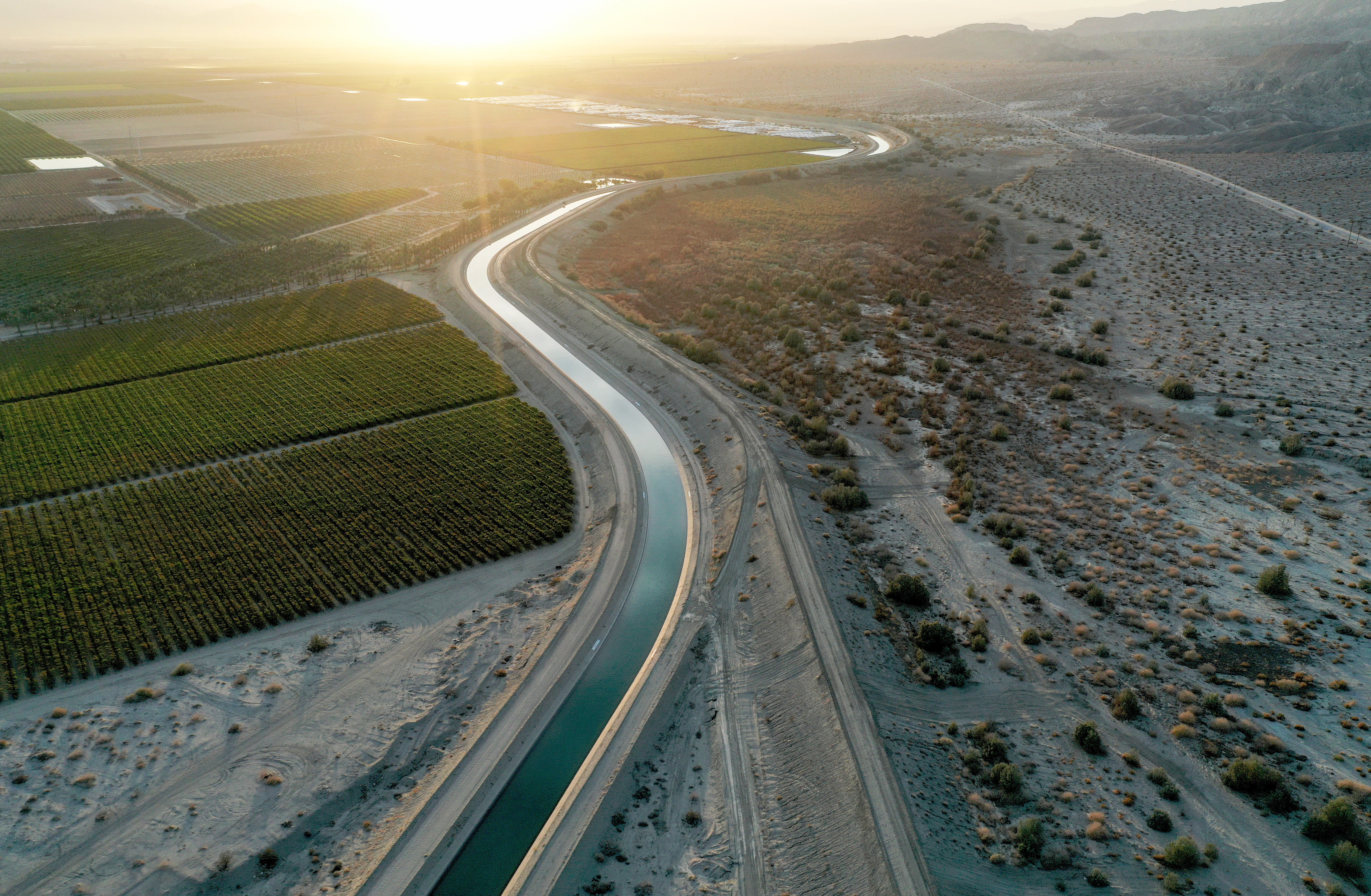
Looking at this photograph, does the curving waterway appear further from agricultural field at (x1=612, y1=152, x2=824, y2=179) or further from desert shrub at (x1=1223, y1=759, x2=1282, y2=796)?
agricultural field at (x1=612, y1=152, x2=824, y2=179)

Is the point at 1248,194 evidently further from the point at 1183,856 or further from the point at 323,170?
the point at 323,170

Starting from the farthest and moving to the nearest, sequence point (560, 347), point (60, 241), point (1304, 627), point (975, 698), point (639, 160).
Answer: point (639, 160)
point (60, 241)
point (560, 347)
point (1304, 627)
point (975, 698)

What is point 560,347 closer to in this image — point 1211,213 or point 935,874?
point 935,874

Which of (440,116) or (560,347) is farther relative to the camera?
(440,116)

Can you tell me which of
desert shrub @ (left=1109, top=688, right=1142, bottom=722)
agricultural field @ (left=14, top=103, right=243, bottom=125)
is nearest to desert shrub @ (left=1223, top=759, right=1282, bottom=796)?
desert shrub @ (left=1109, top=688, right=1142, bottom=722)

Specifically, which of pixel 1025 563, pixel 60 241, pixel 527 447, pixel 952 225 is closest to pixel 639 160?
pixel 952 225

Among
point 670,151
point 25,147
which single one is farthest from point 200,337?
point 25,147

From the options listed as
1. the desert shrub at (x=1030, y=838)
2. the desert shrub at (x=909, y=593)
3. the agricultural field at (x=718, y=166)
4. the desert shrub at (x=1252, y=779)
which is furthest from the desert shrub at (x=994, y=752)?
the agricultural field at (x=718, y=166)

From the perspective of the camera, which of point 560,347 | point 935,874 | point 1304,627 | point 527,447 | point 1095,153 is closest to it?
point 935,874
